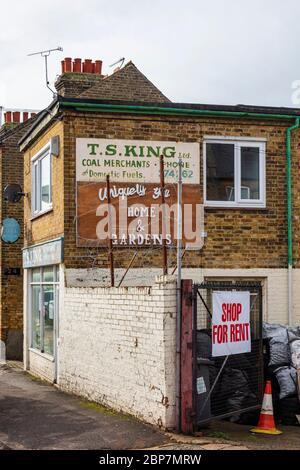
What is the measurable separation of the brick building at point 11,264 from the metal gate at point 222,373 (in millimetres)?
10945

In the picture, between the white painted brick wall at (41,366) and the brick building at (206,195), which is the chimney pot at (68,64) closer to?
the brick building at (206,195)

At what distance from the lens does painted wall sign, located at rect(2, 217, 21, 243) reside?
20297 millimetres

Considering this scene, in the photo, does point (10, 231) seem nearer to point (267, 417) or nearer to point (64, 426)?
point (64, 426)

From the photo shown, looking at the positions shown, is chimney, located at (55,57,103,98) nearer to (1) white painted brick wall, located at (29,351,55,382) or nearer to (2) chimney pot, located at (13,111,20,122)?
(2) chimney pot, located at (13,111,20,122)

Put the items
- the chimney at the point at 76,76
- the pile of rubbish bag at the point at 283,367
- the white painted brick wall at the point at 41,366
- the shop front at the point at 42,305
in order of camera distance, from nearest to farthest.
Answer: the pile of rubbish bag at the point at 283,367
the shop front at the point at 42,305
the white painted brick wall at the point at 41,366
the chimney at the point at 76,76

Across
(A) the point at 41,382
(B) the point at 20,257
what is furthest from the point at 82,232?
(B) the point at 20,257

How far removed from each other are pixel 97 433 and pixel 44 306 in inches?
290

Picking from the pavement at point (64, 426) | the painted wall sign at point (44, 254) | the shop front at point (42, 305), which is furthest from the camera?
the shop front at point (42, 305)

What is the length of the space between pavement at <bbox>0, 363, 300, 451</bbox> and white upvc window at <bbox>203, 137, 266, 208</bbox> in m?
4.95

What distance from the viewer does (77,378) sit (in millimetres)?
13578

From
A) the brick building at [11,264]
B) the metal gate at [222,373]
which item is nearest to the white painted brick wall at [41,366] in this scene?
the brick building at [11,264]

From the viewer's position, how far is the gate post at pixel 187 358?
382 inches

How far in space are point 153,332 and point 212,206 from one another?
5244 millimetres

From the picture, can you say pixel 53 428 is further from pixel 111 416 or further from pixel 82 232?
pixel 82 232
